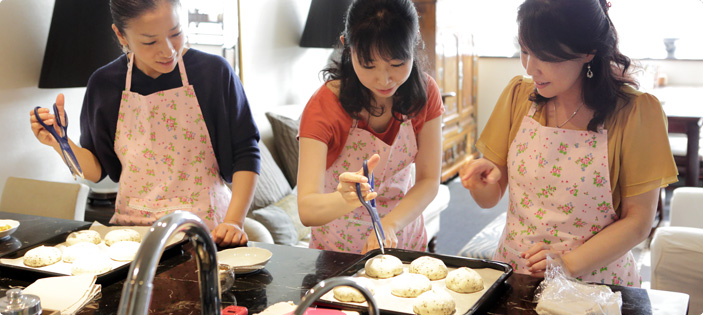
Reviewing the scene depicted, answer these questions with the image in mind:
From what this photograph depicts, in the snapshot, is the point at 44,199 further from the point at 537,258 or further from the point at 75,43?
the point at 537,258

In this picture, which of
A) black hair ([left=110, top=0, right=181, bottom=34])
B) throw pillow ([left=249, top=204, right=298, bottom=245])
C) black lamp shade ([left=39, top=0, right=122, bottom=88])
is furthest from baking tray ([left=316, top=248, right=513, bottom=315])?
black lamp shade ([left=39, top=0, right=122, bottom=88])

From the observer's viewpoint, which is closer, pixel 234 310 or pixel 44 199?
pixel 234 310

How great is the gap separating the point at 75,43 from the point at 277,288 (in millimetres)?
1812

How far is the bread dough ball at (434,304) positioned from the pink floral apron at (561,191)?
1.53 ft

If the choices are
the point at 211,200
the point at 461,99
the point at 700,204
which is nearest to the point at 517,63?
the point at 461,99

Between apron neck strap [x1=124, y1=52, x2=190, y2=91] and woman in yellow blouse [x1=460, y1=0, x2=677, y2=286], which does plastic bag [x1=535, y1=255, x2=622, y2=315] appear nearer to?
woman in yellow blouse [x1=460, y1=0, x2=677, y2=286]

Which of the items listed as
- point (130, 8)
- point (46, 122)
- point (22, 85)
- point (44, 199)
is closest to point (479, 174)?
point (130, 8)

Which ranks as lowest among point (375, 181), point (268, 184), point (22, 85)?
point (268, 184)

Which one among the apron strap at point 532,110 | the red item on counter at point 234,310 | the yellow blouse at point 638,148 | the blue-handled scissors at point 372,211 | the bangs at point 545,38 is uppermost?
the bangs at point 545,38

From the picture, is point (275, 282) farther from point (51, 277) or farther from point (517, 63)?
point (517, 63)

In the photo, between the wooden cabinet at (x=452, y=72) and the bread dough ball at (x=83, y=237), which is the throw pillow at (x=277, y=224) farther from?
the wooden cabinet at (x=452, y=72)

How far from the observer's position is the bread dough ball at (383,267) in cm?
140

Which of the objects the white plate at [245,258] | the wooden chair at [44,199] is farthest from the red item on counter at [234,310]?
the wooden chair at [44,199]

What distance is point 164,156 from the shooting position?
1.87m
